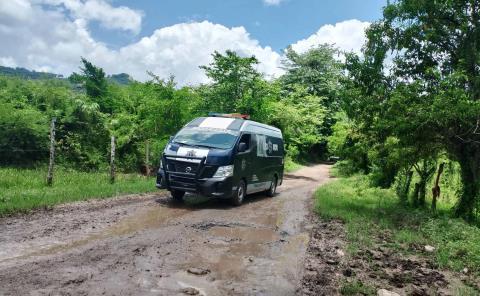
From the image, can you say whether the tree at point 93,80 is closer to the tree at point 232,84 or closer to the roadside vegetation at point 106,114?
the roadside vegetation at point 106,114

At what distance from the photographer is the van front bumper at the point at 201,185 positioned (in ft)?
39.0

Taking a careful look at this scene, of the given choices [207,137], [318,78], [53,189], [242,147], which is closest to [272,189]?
[242,147]

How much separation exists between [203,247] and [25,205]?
4799 mm

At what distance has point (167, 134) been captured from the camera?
2123 centimetres

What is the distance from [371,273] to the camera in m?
7.01

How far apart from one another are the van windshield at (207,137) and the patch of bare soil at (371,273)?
4.46 metres

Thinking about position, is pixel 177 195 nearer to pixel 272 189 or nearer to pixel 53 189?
pixel 53 189

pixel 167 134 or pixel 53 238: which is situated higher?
pixel 167 134

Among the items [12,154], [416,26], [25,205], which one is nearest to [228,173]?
[25,205]

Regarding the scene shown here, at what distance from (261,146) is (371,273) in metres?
8.17

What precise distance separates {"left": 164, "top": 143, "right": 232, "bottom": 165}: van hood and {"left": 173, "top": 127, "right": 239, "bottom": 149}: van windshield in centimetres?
19

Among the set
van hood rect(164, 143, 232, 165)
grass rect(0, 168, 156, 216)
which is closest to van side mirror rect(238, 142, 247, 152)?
van hood rect(164, 143, 232, 165)

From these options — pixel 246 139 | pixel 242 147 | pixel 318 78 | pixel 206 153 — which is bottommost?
pixel 206 153

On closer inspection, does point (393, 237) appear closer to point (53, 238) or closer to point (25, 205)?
point (53, 238)
